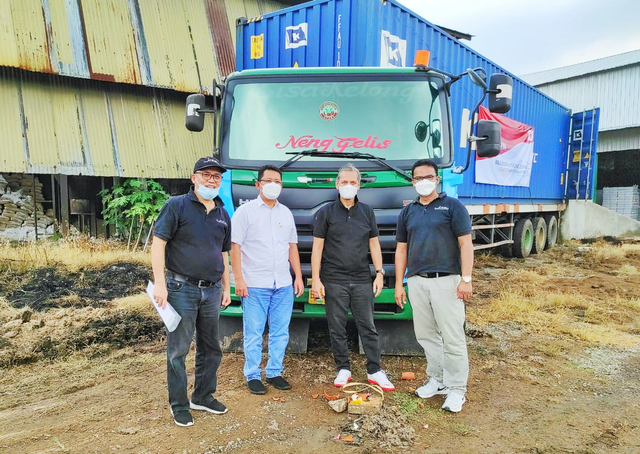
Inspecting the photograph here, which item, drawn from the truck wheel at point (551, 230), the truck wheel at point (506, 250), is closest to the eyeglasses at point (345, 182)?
the truck wheel at point (506, 250)

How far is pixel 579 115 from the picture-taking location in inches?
480

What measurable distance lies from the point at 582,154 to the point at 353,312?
11096mm

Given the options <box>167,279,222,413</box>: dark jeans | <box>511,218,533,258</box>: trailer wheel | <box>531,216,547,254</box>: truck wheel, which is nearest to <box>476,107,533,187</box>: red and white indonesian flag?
<box>511,218,533,258</box>: trailer wheel

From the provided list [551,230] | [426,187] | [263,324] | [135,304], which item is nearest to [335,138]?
[426,187]

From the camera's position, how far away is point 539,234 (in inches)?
459

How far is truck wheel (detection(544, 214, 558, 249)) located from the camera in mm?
12312

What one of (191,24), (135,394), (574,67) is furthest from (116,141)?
(574,67)

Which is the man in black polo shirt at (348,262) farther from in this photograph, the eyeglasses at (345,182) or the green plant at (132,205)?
the green plant at (132,205)

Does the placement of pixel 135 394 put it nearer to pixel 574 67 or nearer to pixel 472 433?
pixel 472 433

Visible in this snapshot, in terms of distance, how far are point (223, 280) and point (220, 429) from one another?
1.00 meters

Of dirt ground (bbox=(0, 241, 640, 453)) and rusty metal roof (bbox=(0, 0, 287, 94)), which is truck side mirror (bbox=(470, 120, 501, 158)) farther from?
rusty metal roof (bbox=(0, 0, 287, 94))

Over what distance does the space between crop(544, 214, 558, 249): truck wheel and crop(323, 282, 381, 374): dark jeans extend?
1034 cm

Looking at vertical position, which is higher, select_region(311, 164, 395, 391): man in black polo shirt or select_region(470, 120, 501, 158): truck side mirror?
select_region(470, 120, 501, 158): truck side mirror

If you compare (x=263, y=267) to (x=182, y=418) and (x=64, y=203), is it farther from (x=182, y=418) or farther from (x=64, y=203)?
(x=64, y=203)
